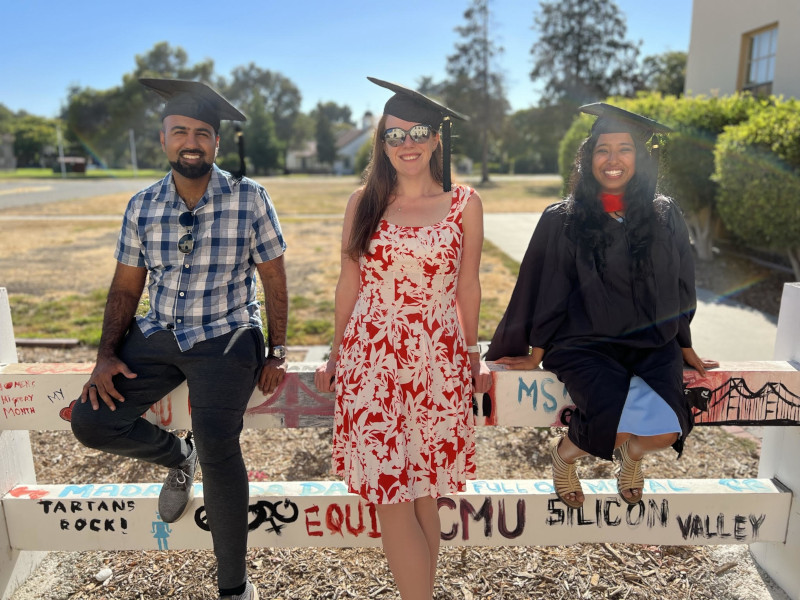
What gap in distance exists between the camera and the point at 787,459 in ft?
8.14

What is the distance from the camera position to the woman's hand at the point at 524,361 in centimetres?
231

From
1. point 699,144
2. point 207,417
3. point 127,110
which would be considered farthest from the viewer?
point 127,110

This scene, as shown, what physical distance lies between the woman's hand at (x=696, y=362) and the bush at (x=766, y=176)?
527cm

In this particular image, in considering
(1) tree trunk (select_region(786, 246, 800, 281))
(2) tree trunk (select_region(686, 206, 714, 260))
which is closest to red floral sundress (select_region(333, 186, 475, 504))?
(1) tree trunk (select_region(786, 246, 800, 281))

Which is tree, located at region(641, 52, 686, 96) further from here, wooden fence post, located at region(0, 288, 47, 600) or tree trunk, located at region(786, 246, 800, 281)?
wooden fence post, located at region(0, 288, 47, 600)

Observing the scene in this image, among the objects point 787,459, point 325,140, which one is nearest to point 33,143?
point 325,140

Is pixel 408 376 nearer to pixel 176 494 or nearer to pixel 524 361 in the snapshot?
pixel 524 361

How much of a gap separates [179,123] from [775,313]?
22.4 ft

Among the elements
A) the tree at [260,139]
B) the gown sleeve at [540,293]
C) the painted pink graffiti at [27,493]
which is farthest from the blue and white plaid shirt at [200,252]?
the tree at [260,139]

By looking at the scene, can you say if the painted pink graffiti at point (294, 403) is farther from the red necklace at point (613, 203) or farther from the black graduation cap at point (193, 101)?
the red necklace at point (613, 203)

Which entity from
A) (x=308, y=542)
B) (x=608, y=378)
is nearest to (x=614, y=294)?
(x=608, y=378)

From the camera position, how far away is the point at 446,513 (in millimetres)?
2428

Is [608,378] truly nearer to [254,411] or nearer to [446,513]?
[446,513]

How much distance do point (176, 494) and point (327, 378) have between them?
78 cm
